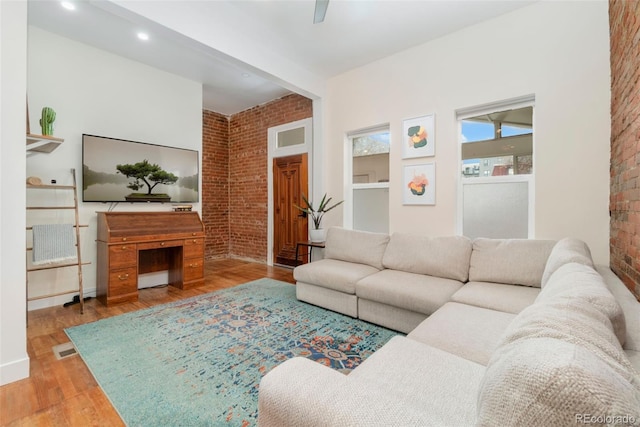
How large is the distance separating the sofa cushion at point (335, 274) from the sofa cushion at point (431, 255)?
28cm

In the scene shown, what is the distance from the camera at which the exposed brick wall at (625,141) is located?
1.67 metres

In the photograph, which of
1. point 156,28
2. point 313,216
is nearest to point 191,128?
point 156,28

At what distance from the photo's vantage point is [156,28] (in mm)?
2506

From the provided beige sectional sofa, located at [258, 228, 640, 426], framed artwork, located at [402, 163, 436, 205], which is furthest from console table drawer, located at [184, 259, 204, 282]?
framed artwork, located at [402, 163, 436, 205]

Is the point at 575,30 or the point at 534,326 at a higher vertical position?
the point at 575,30

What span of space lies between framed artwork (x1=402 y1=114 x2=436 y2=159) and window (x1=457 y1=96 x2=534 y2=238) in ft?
1.05

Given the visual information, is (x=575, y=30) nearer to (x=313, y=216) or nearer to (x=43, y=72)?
(x=313, y=216)

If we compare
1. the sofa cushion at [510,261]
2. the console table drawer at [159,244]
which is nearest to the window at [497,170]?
the sofa cushion at [510,261]

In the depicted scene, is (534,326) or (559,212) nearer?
(534,326)

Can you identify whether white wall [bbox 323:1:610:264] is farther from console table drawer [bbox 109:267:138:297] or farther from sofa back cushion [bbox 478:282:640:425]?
console table drawer [bbox 109:267:138:297]

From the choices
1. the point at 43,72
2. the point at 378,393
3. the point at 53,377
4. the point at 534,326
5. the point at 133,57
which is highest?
the point at 133,57

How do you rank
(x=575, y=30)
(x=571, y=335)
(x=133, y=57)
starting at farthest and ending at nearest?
1. (x=133, y=57)
2. (x=575, y=30)
3. (x=571, y=335)

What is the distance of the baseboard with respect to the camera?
178 cm

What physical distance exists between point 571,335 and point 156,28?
3.39m
